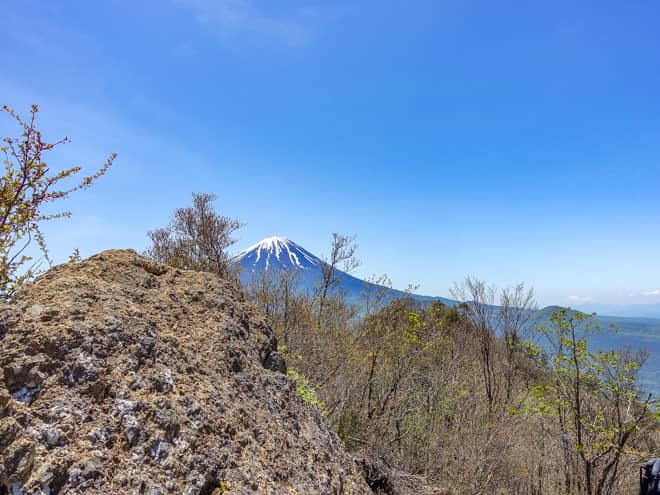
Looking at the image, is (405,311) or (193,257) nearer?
(405,311)

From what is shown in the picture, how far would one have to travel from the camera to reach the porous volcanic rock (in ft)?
6.14

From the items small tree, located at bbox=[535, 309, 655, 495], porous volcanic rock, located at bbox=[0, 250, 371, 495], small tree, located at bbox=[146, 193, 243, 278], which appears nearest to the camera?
porous volcanic rock, located at bbox=[0, 250, 371, 495]

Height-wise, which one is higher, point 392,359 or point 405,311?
point 405,311

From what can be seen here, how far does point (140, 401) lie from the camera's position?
2.21 m

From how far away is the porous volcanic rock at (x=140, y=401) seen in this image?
6.14 ft

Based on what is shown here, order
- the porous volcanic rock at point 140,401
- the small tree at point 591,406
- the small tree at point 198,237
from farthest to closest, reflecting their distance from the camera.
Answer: the small tree at point 198,237 < the small tree at point 591,406 < the porous volcanic rock at point 140,401

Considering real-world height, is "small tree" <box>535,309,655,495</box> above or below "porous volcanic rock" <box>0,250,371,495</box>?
below

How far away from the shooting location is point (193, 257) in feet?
62.0

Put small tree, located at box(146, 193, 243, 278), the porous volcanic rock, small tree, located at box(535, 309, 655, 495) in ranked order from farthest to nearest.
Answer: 1. small tree, located at box(146, 193, 243, 278)
2. small tree, located at box(535, 309, 655, 495)
3. the porous volcanic rock

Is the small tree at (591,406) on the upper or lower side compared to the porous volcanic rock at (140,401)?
lower

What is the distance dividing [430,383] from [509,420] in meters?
3.95

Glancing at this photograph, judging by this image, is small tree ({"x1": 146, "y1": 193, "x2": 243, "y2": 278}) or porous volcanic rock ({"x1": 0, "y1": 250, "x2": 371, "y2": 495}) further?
small tree ({"x1": 146, "y1": 193, "x2": 243, "y2": 278})

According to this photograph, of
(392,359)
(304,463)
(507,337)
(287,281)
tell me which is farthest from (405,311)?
(304,463)

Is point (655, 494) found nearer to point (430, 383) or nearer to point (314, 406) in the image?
point (314, 406)
